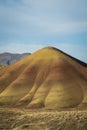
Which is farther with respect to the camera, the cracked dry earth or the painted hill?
the painted hill

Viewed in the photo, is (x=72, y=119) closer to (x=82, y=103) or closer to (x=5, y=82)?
(x=82, y=103)

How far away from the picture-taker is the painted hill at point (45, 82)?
415 ft

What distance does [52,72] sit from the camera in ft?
479

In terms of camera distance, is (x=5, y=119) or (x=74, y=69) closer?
(x=5, y=119)

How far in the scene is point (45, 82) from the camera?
460 ft

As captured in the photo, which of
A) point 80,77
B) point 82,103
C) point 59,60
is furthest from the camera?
point 59,60

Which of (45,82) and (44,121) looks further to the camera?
(45,82)

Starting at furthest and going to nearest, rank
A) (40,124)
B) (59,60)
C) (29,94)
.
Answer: (59,60) < (29,94) < (40,124)

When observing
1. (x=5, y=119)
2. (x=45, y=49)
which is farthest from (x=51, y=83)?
(x=5, y=119)

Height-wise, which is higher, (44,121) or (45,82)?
(45,82)

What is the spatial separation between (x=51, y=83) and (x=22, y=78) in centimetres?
1556

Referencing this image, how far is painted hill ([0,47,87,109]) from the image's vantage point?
126 m

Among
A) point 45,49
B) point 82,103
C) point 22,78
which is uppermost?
point 45,49

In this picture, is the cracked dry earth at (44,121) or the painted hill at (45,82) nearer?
the cracked dry earth at (44,121)
